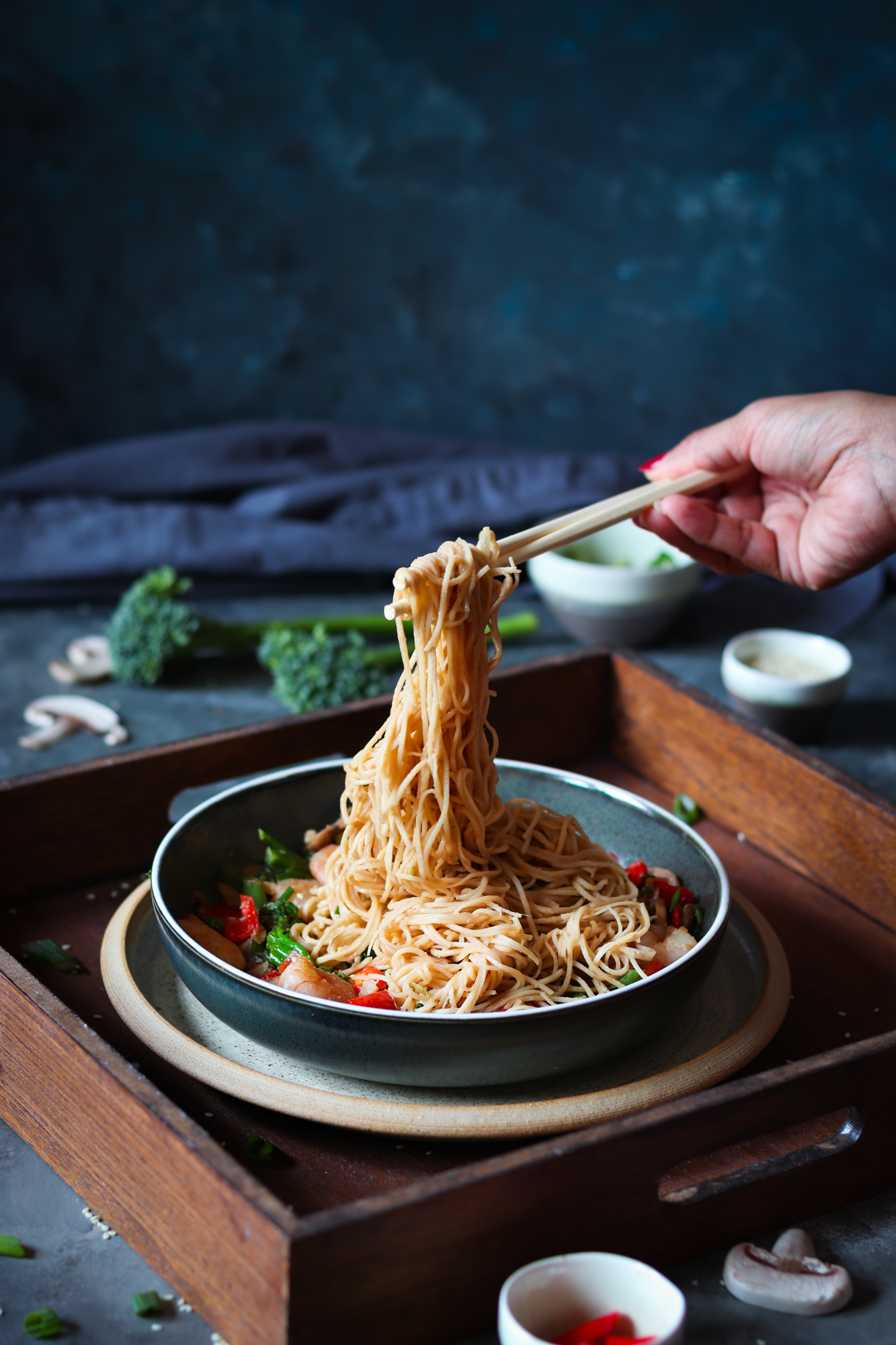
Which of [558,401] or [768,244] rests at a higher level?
[768,244]

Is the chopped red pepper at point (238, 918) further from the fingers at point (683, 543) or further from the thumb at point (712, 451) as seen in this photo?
the thumb at point (712, 451)

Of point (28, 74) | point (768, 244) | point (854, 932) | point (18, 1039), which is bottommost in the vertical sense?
point (854, 932)

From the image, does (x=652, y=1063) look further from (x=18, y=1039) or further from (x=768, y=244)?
(x=768, y=244)

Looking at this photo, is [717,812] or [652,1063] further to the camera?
[717,812]

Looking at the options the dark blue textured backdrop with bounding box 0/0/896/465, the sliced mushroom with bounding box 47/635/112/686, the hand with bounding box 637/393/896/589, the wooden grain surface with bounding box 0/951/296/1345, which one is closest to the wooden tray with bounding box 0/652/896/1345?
the wooden grain surface with bounding box 0/951/296/1345

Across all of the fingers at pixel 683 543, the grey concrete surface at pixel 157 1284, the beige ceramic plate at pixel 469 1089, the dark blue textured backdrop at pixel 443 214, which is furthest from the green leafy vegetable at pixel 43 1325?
the dark blue textured backdrop at pixel 443 214

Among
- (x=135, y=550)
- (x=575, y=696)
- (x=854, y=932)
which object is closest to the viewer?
(x=854, y=932)

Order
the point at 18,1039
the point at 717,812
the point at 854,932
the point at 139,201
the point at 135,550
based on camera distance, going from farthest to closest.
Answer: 1. the point at 139,201
2. the point at 135,550
3. the point at 717,812
4. the point at 854,932
5. the point at 18,1039

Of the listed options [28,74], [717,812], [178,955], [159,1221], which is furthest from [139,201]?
[159,1221]

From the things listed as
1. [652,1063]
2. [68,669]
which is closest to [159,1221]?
[652,1063]
